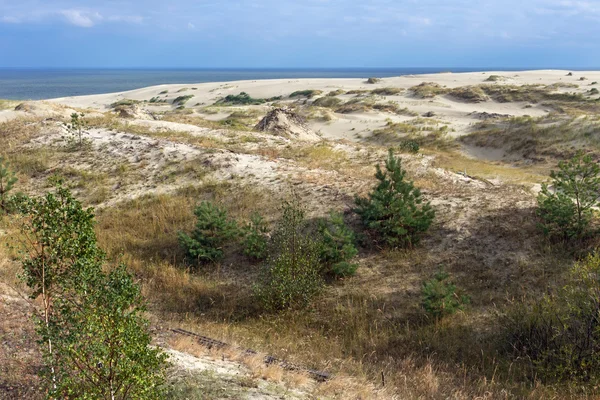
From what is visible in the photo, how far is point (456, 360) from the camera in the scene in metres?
7.20

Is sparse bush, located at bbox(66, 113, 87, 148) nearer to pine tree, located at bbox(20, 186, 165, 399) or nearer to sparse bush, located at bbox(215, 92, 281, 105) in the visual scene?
pine tree, located at bbox(20, 186, 165, 399)

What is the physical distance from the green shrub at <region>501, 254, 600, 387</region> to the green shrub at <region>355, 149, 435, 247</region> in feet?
10.2

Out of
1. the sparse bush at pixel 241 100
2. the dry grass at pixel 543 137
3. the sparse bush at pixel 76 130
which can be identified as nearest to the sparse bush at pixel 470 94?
the dry grass at pixel 543 137

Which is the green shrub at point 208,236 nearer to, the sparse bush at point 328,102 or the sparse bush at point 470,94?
the sparse bush at point 328,102

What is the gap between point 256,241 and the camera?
34.7ft

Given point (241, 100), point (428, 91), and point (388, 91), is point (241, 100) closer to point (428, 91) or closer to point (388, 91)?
point (388, 91)

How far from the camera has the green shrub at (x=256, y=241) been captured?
1052 cm

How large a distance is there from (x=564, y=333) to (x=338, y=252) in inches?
174

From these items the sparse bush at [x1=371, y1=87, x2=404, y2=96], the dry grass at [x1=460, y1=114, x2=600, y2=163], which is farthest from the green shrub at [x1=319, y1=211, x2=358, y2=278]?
the sparse bush at [x1=371, y1=87, x2=404, y2=96]

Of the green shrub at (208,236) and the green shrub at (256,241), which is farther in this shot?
the green shrub at (208,236)

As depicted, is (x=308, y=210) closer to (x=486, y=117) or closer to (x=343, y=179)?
(x=343, y=179)

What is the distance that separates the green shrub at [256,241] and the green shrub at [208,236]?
0.50 m

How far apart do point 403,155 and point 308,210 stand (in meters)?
8.66

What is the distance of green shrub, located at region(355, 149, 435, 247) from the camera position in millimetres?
10281
